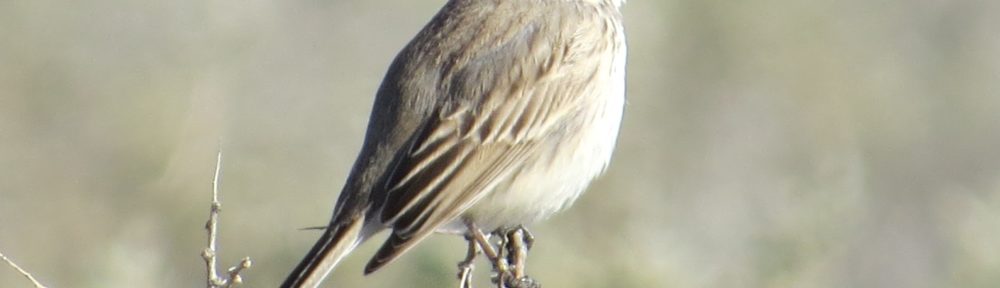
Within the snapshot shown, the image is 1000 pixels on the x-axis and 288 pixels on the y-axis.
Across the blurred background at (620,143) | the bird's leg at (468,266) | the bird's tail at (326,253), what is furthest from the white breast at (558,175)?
the blurred background at (620,143)

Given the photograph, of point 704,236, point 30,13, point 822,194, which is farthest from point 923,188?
point 30,13

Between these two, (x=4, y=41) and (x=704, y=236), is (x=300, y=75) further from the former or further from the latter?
(x=704, y=236)

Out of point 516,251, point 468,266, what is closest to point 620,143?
point 516,251

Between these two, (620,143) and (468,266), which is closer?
(468,266)

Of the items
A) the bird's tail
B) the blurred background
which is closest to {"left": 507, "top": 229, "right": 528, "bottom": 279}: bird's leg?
the bird's tail

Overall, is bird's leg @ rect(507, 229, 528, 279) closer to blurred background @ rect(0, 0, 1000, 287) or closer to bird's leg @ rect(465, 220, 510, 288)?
bird's leg @ rect(465, 220, 510, 288)

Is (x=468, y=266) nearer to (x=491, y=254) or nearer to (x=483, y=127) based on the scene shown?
(x=491, y=254)
